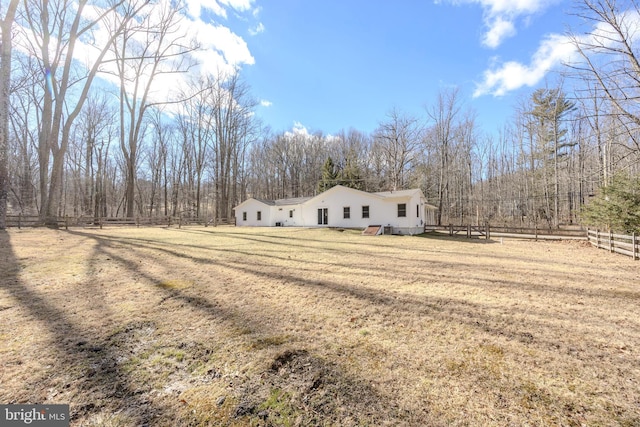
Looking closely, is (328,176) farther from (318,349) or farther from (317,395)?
(317,395)

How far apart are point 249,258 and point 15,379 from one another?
575 centimetres

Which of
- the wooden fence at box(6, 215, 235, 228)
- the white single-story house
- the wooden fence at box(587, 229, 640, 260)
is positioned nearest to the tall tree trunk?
the wooden fence at box(6, 215, 235, 228)

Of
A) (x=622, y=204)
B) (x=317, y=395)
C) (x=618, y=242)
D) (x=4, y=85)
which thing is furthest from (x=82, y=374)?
(x=622, y=204)

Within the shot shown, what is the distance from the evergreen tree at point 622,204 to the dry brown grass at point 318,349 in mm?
7822

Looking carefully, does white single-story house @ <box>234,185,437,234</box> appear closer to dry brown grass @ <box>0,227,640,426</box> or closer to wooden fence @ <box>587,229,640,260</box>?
wooden fence @ <box>587,229,640,260</box>

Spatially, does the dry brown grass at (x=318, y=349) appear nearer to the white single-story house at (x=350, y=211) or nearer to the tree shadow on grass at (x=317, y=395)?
the tree shadow on grass at (x=317, y=395)

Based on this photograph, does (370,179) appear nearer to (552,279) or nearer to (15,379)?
(552,279)

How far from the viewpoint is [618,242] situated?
9797 millimetres

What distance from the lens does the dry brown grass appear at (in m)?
2.00

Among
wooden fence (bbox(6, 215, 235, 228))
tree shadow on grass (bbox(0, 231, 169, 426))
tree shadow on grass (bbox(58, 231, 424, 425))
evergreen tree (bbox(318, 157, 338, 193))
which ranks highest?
evergreen tree (bbox(318, 157, 338, 193))

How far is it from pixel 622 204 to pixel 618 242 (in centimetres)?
199

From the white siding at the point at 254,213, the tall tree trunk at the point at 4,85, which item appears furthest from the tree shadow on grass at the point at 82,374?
the white siding at the point at 254,213

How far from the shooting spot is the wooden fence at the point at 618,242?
27.8ft

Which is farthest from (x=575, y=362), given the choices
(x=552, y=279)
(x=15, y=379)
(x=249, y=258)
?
(x=249, y=258)
